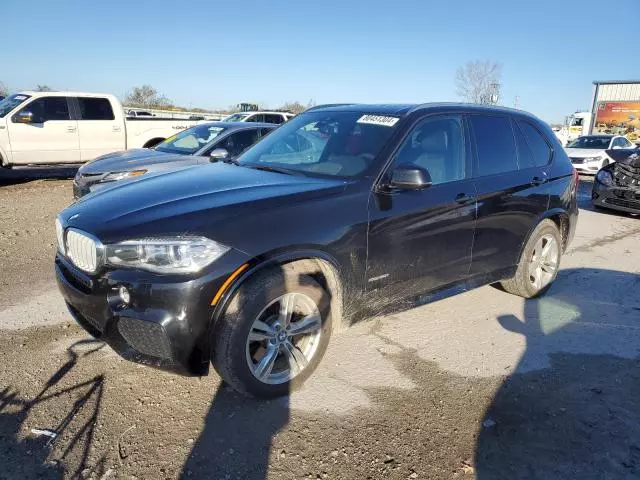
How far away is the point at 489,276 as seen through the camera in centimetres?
418

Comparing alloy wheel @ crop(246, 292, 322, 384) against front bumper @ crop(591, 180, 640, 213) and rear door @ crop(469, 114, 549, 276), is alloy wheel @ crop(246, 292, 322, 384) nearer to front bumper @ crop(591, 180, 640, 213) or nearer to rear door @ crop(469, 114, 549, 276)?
rear door @ crop(469, 114, 549, 276)

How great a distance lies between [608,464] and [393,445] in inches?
43.4

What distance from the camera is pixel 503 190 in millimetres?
4047

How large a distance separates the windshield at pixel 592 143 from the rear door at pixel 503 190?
15.4 meters

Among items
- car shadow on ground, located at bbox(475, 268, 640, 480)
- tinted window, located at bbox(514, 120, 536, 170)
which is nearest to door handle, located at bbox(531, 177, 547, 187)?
tinted window, located at bbox(514, 120, 536, 170)

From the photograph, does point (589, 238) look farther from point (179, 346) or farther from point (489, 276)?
point (179, 346)

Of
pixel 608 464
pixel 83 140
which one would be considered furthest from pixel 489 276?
pixel 83 140

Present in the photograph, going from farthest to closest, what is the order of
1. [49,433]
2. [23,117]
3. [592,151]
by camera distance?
[592,151], [23,117], [49,433]

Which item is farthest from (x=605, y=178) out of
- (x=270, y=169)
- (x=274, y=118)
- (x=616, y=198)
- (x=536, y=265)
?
(x=274, y=118)

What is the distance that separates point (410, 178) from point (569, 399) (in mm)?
1742

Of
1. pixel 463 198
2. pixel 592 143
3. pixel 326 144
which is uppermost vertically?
pixel 326 144

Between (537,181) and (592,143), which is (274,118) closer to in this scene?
(592,143)

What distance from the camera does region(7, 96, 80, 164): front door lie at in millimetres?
10945

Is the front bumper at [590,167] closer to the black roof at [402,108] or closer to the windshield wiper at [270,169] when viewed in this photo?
the black roof at [402,108]
